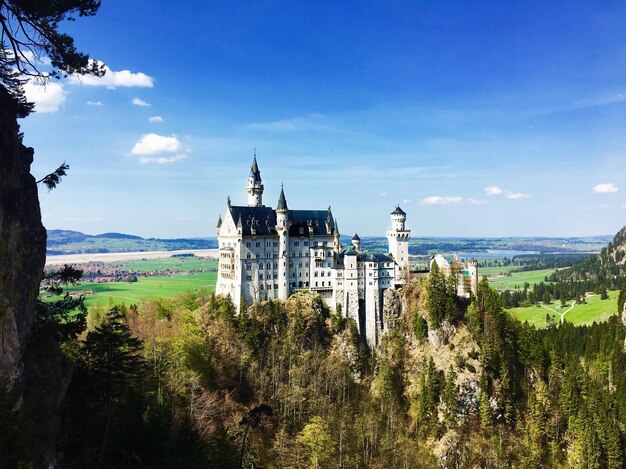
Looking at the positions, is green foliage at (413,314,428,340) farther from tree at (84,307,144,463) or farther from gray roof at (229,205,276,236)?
tree at (84,307,144,463)

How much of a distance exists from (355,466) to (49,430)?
2286 inches

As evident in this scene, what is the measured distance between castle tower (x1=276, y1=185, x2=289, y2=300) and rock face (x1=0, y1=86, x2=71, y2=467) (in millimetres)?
66854

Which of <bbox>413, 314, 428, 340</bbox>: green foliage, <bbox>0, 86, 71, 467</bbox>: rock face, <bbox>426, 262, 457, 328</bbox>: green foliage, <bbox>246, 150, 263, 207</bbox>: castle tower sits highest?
<bbox>246, 150, 263, 207</bbox>: castle tower

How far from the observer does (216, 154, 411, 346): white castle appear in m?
97.9

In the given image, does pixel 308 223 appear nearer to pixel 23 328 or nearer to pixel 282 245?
pixel 282 245

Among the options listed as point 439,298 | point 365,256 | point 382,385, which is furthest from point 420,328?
point 365,256

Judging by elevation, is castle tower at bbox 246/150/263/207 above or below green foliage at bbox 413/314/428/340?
above

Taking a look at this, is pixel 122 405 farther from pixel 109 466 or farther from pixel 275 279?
pixel 275 279

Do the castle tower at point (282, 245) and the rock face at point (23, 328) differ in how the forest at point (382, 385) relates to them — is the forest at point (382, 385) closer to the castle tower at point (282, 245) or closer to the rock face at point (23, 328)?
the castle tower at point (282, 245)

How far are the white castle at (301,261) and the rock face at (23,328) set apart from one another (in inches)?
2439

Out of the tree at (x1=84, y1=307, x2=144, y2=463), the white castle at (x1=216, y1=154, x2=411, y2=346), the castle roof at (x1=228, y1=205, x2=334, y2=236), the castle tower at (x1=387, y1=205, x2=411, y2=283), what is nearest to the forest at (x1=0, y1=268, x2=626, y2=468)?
the white castle at (x1=216, y1=154, x2=411, y2=346)

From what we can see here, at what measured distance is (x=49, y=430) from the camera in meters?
30.8

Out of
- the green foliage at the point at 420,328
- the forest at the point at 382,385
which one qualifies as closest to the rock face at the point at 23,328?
the forest at the point at 382,385

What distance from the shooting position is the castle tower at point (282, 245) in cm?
10094
